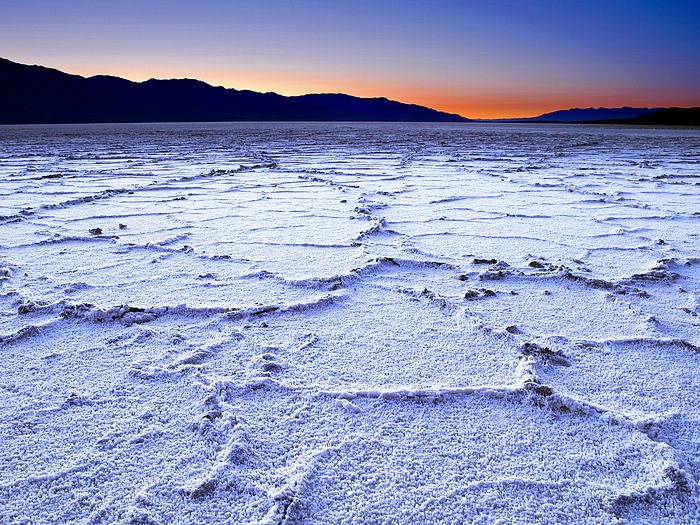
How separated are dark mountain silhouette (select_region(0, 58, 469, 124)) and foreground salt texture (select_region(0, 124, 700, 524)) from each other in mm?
122246

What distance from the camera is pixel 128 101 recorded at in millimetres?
131125

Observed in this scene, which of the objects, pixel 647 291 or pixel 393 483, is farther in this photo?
pixel 647 291

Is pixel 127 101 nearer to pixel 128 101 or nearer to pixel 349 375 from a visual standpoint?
pixel 128 101

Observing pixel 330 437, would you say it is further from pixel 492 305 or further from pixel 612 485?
pixel 492 305

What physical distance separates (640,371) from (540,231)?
1.64m

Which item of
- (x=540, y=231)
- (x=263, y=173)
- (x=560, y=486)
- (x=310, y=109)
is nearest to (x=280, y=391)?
(x=560, y=486)

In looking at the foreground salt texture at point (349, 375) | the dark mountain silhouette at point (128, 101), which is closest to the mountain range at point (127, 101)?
the dark mountain silhouette at point (128, 101)

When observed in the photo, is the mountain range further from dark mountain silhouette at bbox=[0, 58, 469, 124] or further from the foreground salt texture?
the foreground salt texture

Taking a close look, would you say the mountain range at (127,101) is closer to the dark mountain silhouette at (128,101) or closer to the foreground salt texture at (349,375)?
the dark mountain silhouette at (128,101)

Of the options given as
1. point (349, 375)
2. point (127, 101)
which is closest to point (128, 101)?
point (127, 101)

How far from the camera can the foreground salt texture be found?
0.86 m

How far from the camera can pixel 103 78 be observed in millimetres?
134250

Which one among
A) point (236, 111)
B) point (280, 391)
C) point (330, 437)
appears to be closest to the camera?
point (330, 437)

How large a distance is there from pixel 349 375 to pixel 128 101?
494 feet
